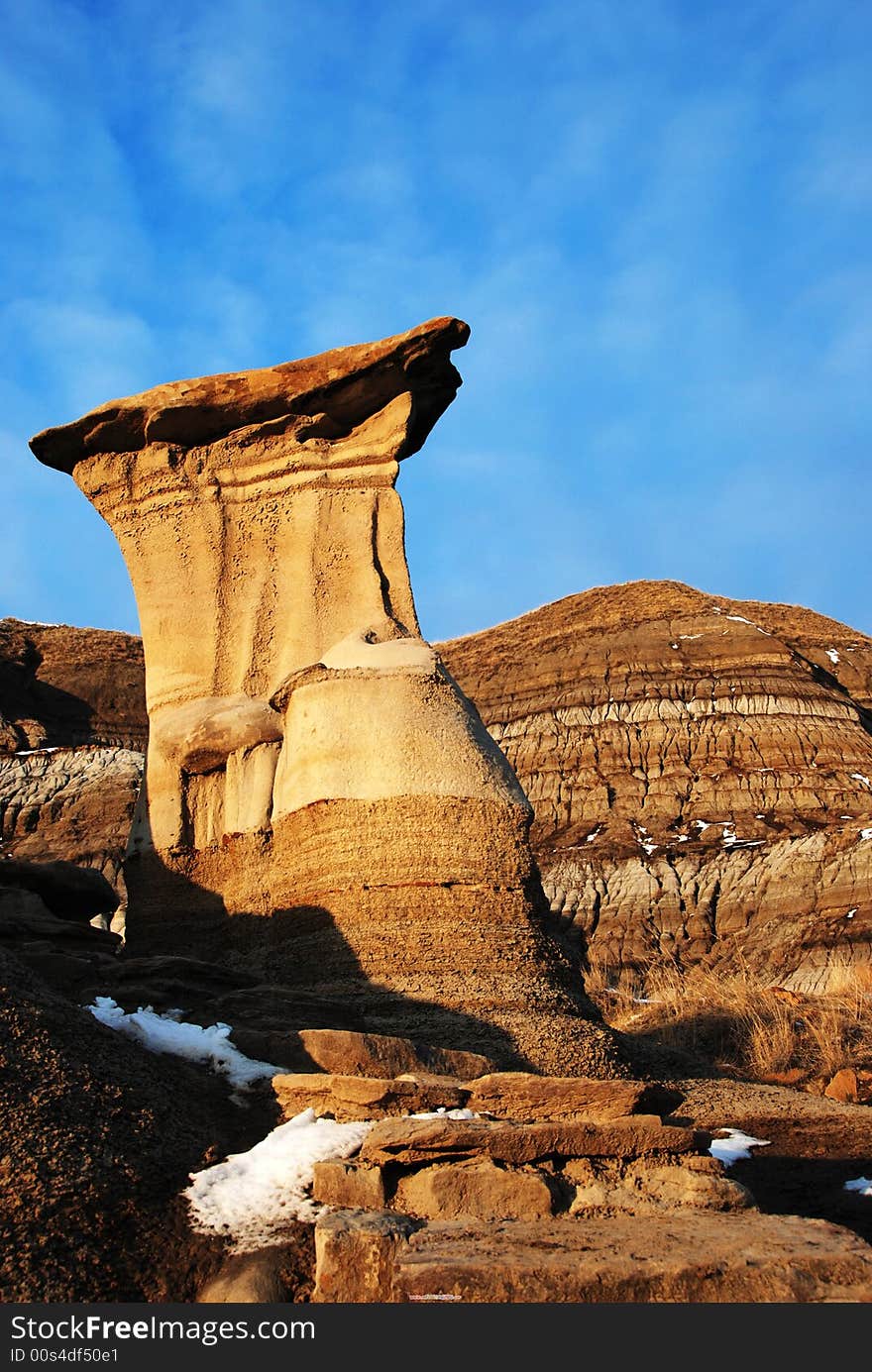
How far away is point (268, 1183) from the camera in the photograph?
17.4ft

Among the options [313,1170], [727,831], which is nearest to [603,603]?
[727,831]

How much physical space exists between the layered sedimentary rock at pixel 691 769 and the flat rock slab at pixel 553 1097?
1987cm

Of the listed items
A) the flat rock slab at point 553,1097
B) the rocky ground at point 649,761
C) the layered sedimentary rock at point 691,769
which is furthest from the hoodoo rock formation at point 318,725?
the layered sedimentary rock at point 691,769

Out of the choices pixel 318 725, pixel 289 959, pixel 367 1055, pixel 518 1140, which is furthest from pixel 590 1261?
pixel 318 725

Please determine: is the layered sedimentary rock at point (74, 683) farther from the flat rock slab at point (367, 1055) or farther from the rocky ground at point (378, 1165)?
the flat rock slab at point (367, 1055)

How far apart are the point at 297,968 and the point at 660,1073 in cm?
286

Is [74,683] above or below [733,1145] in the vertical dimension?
above

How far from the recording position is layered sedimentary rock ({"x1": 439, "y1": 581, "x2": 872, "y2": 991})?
94.1ft

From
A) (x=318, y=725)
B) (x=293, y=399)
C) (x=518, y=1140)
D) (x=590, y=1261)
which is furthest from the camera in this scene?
(x=293, y=399)

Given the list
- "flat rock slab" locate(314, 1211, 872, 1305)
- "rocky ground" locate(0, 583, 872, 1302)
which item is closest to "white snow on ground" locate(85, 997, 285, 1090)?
"rocky ground" locate(0, 583, 872, 1302)

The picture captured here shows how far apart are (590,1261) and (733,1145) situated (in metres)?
3.72

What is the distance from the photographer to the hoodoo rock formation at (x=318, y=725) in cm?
954

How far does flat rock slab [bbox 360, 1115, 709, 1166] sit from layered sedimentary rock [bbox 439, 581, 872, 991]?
2054 cm

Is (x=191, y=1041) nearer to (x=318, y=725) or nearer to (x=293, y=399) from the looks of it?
(x=318, y=725)
